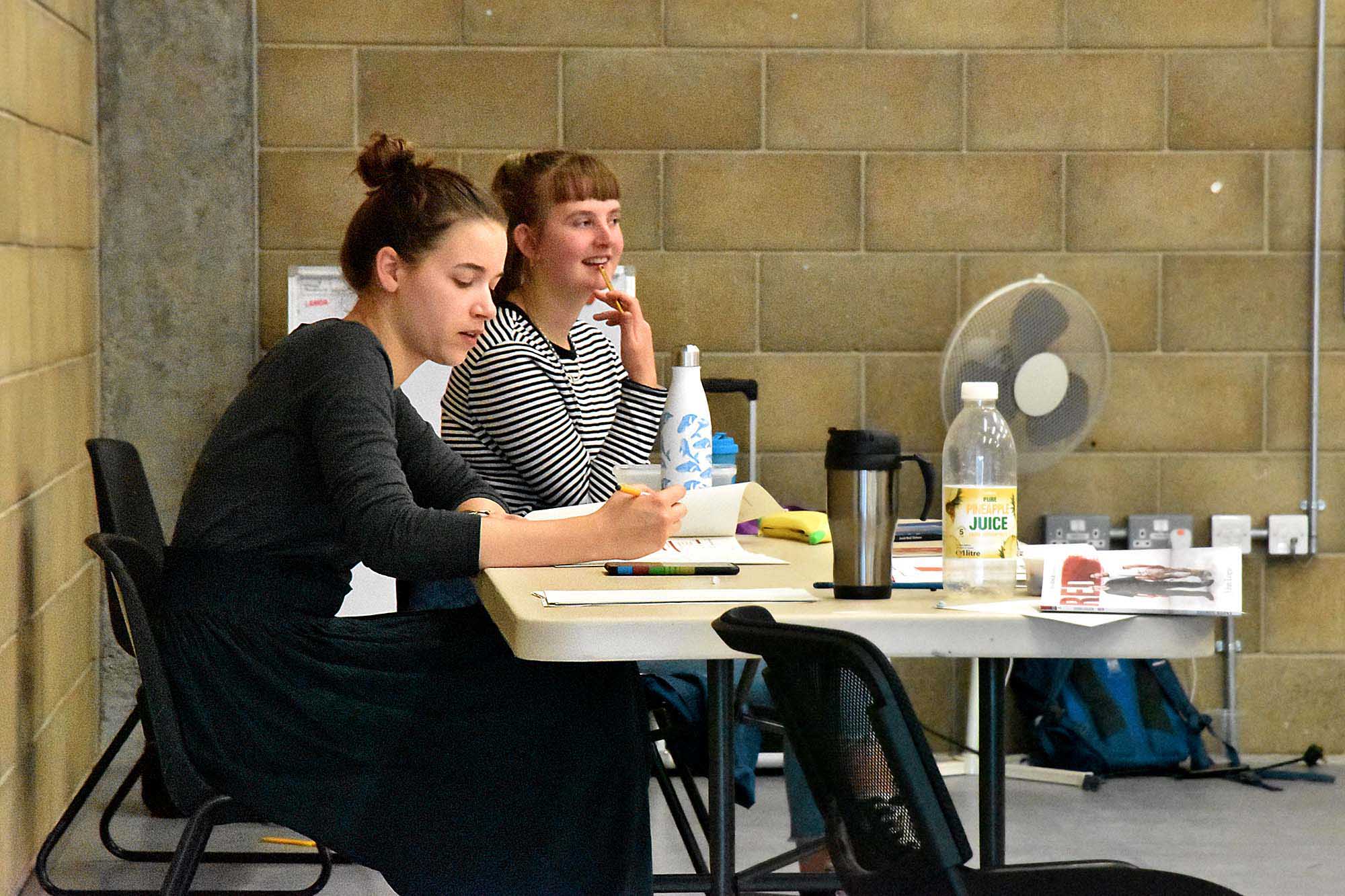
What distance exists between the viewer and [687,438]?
2.18m

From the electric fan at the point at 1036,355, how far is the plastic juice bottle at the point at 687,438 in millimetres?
1296

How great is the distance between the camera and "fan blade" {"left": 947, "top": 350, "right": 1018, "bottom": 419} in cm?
334

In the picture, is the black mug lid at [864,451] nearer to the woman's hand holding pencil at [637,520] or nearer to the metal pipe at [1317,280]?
the woman's hand holding pencil at [637,520]

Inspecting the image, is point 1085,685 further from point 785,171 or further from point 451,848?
point 451,848

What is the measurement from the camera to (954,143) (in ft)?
12.3

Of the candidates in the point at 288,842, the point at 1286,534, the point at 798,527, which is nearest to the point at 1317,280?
the point at 1286,534

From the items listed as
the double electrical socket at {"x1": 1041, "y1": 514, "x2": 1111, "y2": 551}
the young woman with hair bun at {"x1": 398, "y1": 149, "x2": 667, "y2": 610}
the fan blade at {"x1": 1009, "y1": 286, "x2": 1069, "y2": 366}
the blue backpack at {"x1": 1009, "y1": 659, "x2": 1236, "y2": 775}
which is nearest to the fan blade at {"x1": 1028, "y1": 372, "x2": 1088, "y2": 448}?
the fan blade at {"x1": 1009, "y1": 286, "x2": 1069, "y2": 366}

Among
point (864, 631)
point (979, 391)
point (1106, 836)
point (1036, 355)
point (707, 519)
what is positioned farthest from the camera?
point (1036, 355)

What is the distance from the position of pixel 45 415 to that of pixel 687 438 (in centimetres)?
145

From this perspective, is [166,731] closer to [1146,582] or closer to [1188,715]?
[1146,582]

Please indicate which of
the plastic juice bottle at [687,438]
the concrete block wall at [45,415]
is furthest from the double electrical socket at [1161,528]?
the concrete block wall at [45,415]

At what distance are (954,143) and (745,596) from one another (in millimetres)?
2514

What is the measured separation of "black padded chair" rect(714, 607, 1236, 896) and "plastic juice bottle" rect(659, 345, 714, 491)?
1001 mm

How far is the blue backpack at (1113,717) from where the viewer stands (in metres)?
3.60
